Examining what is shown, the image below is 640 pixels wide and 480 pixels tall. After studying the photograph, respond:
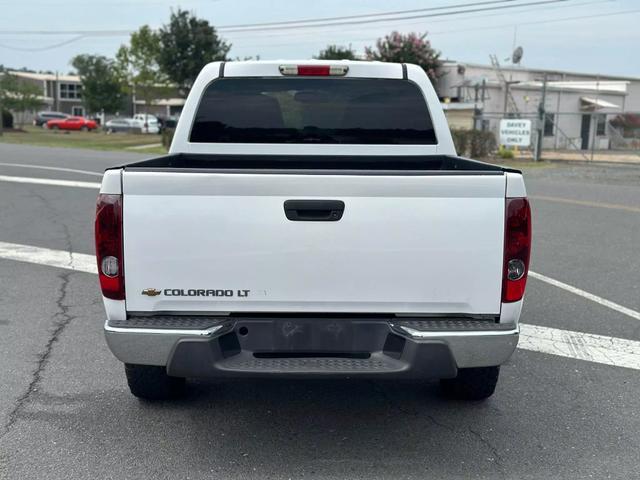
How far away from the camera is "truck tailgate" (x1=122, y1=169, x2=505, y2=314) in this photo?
3.43 metres

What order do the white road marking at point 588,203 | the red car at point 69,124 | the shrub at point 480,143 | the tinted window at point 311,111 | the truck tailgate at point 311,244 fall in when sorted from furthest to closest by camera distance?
the red car at point 69,124 < the shrub at point 480,143 < the white road marking at point 588,203 < the tinted window at point 311,111 < the truck tailgate at point 311,244

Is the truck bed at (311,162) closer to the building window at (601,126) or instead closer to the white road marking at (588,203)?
the white road marking at (588,203)

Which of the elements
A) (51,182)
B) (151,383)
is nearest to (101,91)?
(51,182)

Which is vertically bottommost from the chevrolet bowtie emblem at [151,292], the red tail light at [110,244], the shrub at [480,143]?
the shrub at [480,143]

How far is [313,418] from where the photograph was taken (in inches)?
168

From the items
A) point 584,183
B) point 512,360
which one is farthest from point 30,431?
point 584,183

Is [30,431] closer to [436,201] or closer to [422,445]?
[422,445]

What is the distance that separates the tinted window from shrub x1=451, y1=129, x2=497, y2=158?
20.2m

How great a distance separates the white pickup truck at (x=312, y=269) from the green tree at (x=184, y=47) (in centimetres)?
3771

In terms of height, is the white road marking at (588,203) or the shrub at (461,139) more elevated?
the shrub at (461,139)

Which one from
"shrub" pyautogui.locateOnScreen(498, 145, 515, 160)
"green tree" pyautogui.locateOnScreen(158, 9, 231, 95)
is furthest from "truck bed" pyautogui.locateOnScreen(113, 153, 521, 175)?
"green tree" pyautogui.locateOnScreen(158, 9, 231, 95)

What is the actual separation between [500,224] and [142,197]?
1.68 m

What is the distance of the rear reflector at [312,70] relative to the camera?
5.10m

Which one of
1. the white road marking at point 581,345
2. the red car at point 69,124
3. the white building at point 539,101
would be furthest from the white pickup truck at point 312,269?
the red car at point 69,124
